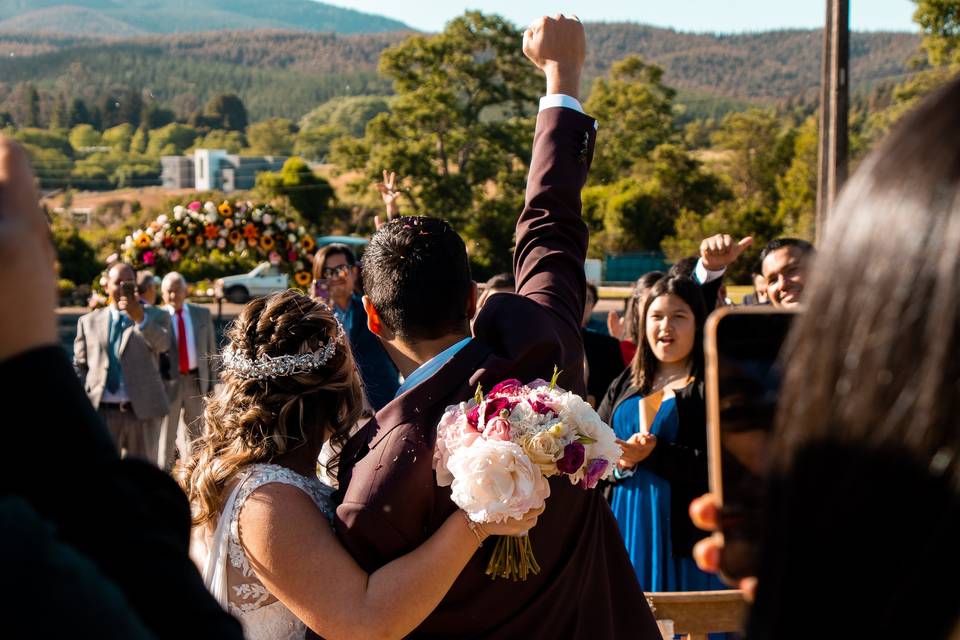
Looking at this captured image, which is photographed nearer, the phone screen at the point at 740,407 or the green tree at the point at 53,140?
the phone screen at the point at 740,407

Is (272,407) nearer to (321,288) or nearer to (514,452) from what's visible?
(514,452)

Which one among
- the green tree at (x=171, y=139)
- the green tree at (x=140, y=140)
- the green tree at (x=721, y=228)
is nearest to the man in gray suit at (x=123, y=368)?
the green tree at (x=721, y=228)

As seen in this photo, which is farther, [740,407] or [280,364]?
[280,364]

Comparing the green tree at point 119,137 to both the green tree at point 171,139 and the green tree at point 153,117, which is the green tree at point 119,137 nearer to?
the green tree at point 171,139

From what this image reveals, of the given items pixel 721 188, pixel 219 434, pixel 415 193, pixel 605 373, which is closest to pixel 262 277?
pixel 415 193

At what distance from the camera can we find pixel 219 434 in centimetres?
255

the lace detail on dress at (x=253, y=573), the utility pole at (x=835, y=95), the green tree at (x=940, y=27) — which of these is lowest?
the lace detail on dress at (x=253, y=573)

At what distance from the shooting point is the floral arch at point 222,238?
11.6m

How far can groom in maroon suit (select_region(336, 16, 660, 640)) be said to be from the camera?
2.13m

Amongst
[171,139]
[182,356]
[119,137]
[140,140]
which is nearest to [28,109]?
[119,137]

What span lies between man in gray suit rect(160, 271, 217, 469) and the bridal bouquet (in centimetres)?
773

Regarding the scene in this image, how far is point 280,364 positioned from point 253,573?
20.8 inches

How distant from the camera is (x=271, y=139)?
145 meters

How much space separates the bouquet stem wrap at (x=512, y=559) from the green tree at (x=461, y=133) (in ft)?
136
